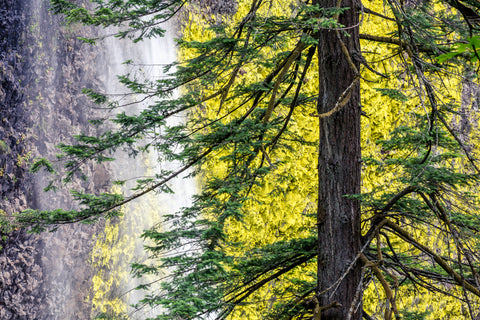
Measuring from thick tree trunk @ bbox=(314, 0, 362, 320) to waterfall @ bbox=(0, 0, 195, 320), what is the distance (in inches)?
78.3

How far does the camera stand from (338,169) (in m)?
2.82

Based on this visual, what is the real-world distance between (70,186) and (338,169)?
10.4ft

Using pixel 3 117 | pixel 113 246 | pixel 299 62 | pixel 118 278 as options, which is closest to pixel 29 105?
pixel 3 117

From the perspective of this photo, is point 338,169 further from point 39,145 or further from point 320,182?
point 39,145

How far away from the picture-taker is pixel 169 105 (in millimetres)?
3023

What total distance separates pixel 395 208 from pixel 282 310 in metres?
1.05

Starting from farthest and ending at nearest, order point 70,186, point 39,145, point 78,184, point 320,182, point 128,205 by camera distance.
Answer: point 128,205, point 78,184, point 70,186, point 39,145, point 320,182

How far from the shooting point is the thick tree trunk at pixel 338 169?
9.00ft

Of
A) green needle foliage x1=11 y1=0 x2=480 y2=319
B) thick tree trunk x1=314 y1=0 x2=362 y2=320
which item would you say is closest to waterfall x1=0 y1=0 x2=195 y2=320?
green needle foliage x1=11 y1=0 x2=480 y2=319

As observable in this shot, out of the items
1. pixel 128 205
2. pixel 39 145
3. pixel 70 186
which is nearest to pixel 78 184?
pixel 70 186

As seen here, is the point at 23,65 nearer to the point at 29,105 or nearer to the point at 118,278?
the point at 29,105

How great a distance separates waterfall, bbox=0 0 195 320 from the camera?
4191 mm

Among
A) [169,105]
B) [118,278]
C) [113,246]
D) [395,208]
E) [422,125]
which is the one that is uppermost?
[169,105]

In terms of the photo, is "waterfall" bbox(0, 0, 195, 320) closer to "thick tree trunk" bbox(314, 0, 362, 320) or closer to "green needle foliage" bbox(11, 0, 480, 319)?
"green needle foliage" bbox(11, 0, 480, 319)
